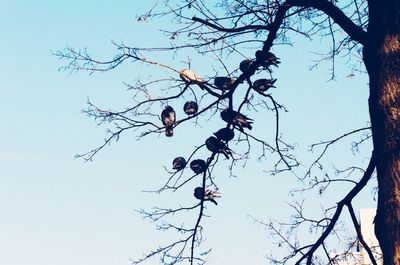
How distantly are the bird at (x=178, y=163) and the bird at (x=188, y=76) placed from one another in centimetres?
59

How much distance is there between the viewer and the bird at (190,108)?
14.8 ft

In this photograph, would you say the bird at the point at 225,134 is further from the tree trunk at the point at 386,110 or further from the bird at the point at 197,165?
the tree trunk at the point at 386,110

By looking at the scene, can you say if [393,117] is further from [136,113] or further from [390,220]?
[136,113]

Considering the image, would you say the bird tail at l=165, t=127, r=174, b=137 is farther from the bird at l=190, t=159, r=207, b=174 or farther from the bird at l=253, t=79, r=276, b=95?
the bird at l=253, t=79, r=276, b=95

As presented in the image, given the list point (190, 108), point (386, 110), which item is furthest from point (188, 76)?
point (386, 110)

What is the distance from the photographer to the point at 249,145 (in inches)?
190

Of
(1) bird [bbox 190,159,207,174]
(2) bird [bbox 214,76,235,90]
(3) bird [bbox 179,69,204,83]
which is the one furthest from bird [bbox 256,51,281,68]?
(1) bird [bbox 190,159,207,174]

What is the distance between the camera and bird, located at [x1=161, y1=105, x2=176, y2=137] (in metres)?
4.36

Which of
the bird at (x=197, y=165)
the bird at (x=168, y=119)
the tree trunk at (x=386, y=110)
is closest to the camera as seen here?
the tree trunk at (x=386, y=110)

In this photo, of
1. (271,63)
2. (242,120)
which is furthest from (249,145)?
(271,63)

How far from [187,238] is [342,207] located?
3.95ft

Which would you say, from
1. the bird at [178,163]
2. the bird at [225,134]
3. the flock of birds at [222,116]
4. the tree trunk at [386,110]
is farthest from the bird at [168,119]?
the tree trunk at [386,110]

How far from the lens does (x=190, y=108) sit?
4516mm

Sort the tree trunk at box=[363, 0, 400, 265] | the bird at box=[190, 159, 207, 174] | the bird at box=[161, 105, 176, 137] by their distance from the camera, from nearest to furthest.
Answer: the tree trunk at box=[363, 0, 400, 265]
the bird at box=[161, 105, 176, 137]
the bird at box=[190, 159, 207, 174]
